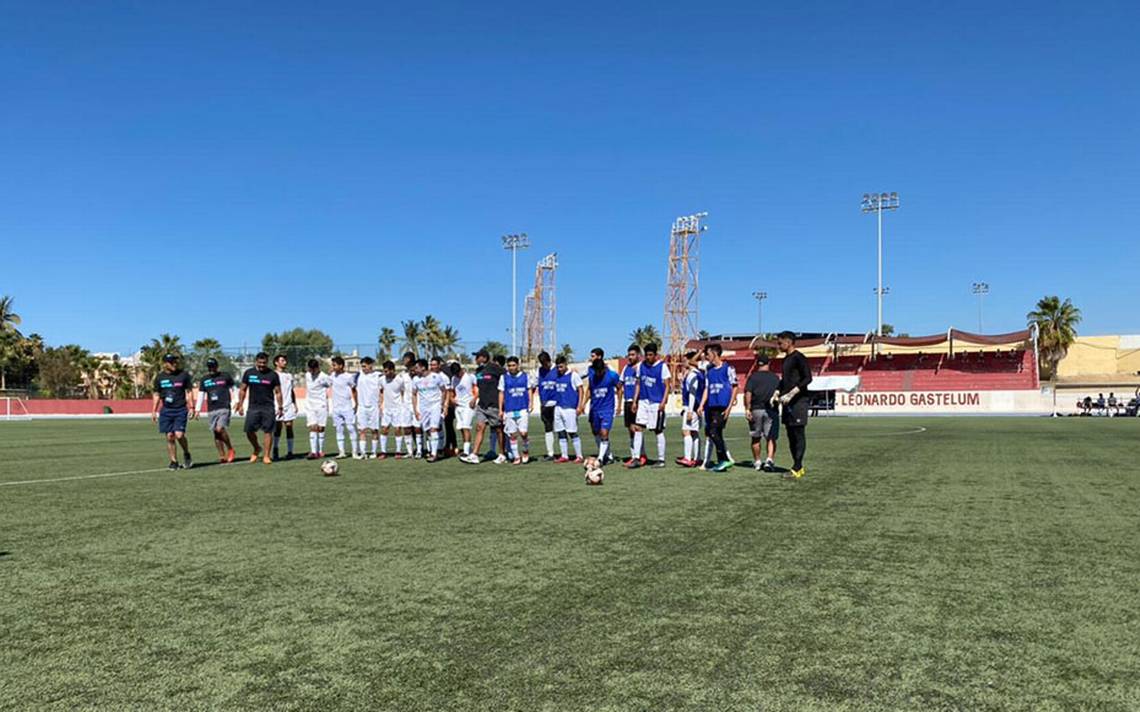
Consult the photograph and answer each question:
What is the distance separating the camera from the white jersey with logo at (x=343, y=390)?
53.5ft

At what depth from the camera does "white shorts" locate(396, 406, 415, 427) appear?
50.8 feet

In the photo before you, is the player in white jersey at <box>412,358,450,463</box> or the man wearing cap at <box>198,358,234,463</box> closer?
the man wearing cap at <box>198,358,234,463</box>

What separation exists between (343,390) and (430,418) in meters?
2.40

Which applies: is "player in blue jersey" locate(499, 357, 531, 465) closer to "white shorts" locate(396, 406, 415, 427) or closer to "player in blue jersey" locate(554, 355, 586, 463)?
"player in blue jersey" locate(554, 355, 586, 463)

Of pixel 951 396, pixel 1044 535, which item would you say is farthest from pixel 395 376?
pixel 951 396

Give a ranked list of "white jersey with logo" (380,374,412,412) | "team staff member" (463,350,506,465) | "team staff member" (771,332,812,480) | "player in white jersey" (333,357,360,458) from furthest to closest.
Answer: "player in white jersey" (333,357,360,458) < "white jersey with logo" (380,374,412,412) < "team staff member" (463,350,506,465) < "team staff member" (771,332,812,480)

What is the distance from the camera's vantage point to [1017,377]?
181 feet

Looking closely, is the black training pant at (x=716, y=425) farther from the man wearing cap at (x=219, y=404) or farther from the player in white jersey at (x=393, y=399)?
the man wearing cap at (x=219, y=404)

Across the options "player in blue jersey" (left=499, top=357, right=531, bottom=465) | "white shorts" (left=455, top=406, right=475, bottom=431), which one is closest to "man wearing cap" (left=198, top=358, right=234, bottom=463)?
"white shorts" (left=455, top=406, right=475, bottom=431)

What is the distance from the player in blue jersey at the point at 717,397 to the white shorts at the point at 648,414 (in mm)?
1030

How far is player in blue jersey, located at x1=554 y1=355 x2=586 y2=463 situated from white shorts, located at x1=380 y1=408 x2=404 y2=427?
10.5 feet

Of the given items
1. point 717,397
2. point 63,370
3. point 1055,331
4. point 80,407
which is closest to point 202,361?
point 80,407

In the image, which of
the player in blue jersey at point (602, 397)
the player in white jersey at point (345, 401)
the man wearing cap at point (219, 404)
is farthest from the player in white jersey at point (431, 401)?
the man wearing cap at point (219, 404)

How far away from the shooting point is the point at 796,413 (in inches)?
459
